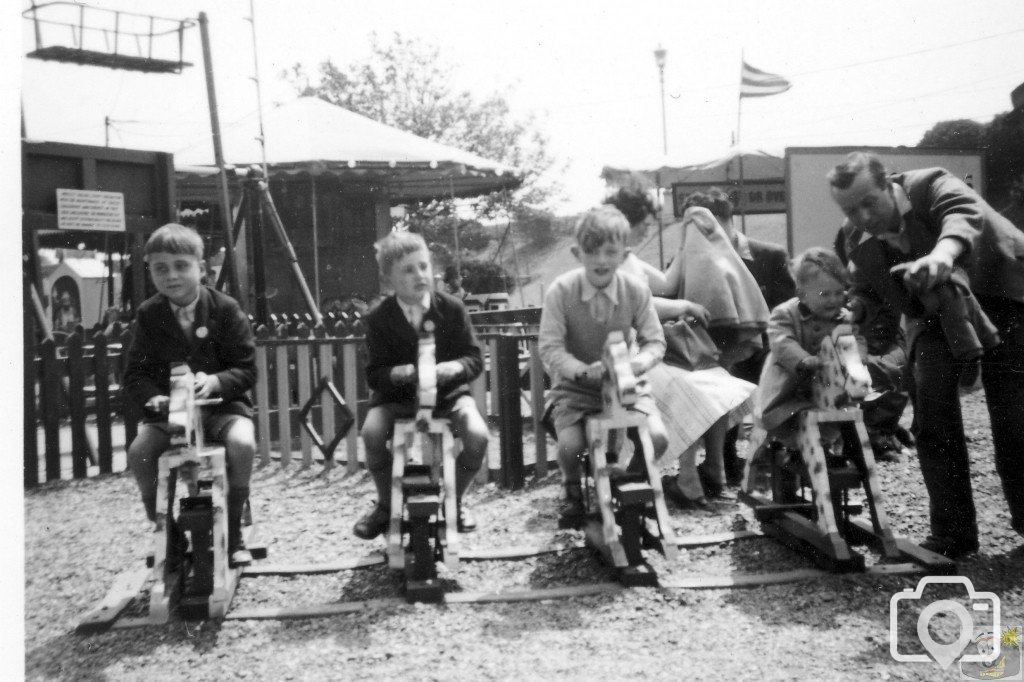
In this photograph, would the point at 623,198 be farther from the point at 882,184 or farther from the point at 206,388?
the point at 206,388

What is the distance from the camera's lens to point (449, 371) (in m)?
3.34

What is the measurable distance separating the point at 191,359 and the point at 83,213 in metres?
1.10

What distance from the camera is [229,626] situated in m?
2.88

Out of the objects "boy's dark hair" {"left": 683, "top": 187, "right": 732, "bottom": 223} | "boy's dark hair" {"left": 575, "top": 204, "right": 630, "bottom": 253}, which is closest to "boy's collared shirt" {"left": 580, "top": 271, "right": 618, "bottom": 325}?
"boy's dark hair" {"left": 575, "top": 204, "right": 630, "bottom": 253}

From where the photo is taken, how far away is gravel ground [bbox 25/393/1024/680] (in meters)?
2.49

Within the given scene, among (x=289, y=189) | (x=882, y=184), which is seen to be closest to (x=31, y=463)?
(x=882, y=184)

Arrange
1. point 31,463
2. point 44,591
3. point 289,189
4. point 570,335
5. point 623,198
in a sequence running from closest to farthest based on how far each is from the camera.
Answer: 1. point 44,591
2. point 570,335
3. point 623,198
4. point 31,463
5. point 289,189

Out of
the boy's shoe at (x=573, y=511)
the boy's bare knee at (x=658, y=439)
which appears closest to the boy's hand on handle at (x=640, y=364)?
the boy's bare knee at (x=658, y=439)

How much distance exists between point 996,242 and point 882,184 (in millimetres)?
481

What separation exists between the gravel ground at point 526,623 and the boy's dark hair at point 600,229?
133 centimetres

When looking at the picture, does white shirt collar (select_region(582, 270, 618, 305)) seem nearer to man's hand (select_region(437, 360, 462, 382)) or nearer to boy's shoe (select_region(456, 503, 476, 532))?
man's hand (select_region(437, 360, 462, 382))

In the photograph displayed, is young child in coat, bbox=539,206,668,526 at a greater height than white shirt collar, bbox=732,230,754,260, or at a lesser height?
lesser

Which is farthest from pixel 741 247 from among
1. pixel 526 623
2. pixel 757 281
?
pixel 526 623

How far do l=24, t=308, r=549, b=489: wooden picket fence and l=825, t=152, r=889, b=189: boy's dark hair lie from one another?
7.62 feet
